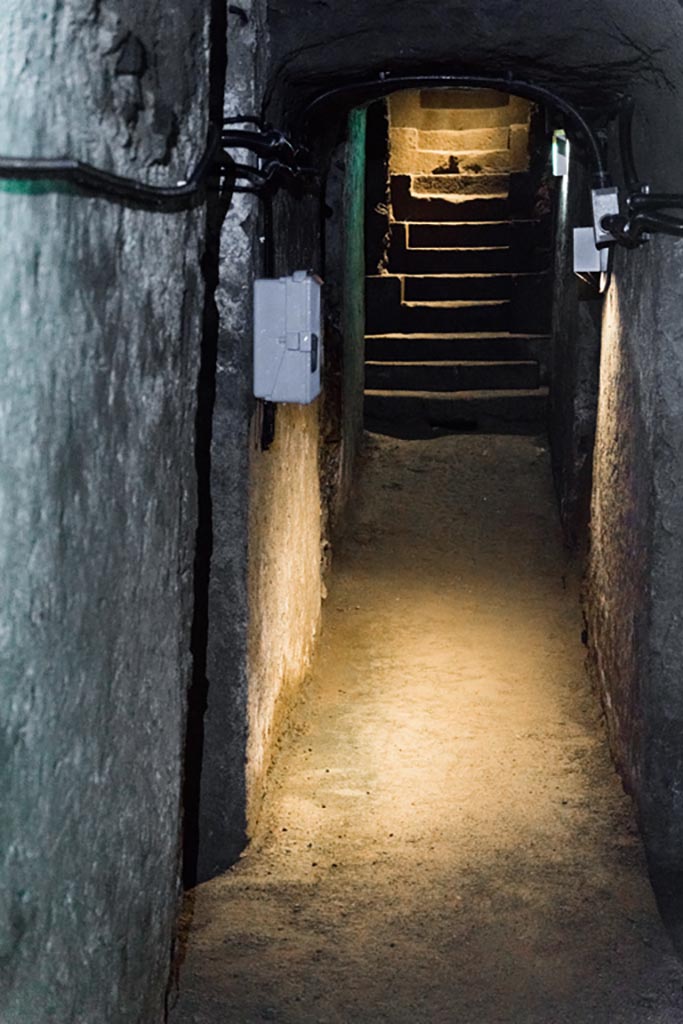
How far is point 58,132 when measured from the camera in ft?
5.72

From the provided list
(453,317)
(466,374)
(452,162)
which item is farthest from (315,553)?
(452,162)

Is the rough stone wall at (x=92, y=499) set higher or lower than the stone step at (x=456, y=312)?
lower

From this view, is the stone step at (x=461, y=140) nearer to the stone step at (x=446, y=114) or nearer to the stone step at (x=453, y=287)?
the stone step at (x=446, y=114)

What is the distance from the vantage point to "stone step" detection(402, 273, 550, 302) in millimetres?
10758

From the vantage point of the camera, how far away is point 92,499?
1884 millimetres

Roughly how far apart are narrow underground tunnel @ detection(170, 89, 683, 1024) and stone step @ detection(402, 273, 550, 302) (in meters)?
0.02

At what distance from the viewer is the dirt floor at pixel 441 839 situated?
3.58 m

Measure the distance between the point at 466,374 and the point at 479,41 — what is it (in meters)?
5.65

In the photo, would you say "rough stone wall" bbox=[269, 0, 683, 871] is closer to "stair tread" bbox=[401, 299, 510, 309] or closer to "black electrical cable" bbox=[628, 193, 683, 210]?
"black electrical cable" bbox=[628, 193, 683, 210]

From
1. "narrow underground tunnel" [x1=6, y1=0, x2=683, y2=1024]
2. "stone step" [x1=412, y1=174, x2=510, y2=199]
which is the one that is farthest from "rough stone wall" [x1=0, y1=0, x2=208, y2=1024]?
"stone step" [x1=412, y1=174, x2=510, y2=199]

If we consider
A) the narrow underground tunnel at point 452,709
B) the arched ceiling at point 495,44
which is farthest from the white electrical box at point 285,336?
the narrow underground tunnel at point 452,709

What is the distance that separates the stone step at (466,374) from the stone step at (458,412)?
0.35m

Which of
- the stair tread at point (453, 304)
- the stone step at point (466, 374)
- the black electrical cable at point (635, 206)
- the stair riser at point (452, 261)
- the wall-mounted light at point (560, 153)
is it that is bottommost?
the stone step at point (466, 374)

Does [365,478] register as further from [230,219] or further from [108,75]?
[108,75]
